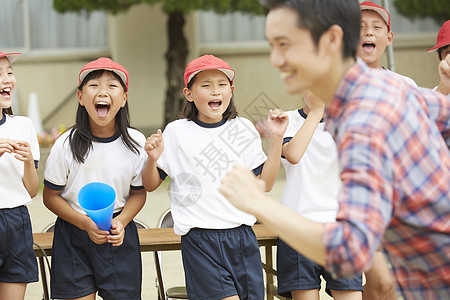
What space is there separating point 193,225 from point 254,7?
24.3ft

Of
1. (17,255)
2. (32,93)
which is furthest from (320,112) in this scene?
(32,93)

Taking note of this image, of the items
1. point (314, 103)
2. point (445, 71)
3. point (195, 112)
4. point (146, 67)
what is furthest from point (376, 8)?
point (146, 67)

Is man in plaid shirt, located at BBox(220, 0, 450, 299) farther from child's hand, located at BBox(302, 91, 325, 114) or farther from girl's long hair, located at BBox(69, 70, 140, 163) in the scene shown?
girl's long hair, located at BBox(69, 70, 140, 163)

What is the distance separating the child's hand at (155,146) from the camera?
9.80 feet

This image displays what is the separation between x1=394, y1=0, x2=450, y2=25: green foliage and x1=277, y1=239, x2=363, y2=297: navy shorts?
9228 millimetres

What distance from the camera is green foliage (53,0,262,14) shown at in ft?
30.3

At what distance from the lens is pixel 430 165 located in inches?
60.9

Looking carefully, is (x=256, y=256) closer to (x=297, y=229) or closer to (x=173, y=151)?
(x=173, y=151)

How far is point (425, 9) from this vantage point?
1160 centimetres

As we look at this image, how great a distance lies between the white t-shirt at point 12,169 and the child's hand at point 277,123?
4.05ft

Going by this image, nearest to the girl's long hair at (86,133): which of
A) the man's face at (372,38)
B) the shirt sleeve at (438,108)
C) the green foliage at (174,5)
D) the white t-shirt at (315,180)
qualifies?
the white t-shirt at (315,180)

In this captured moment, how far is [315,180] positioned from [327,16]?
1.75 m

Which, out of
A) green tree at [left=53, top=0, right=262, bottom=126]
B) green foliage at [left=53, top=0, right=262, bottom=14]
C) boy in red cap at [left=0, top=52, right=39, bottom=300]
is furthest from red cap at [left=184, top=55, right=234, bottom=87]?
green tree at [left=53, top=0, right=262, bottom=126]

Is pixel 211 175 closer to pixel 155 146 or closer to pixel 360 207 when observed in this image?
pixel 155 146
